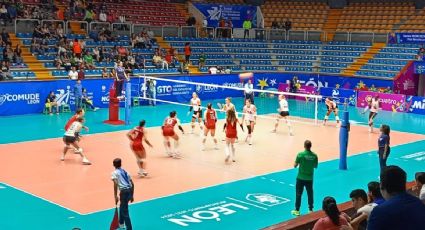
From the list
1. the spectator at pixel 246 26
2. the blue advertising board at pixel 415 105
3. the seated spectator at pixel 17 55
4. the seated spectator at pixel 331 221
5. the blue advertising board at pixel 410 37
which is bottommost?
the blue advertising board at pixel 415 105

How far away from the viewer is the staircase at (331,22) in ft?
147

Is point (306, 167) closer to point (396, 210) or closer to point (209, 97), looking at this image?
point (396, 210)

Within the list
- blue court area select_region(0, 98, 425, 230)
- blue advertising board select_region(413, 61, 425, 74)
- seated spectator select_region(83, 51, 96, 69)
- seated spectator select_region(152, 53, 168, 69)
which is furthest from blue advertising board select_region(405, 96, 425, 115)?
seated spectator select_region(83, 51, 96, 69)

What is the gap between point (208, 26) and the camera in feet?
143

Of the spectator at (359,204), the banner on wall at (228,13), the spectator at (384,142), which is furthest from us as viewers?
the banner on wall at (228,13)

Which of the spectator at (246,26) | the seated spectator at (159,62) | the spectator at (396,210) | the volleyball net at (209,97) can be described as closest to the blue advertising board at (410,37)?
the volleyball net at (209,97)

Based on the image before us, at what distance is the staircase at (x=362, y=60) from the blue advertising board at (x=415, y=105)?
771 cm

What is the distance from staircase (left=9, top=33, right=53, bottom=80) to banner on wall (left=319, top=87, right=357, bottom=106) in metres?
→ 17.6

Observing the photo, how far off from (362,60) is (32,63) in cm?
2333

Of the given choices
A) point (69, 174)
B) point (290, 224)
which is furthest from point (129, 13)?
point (290, 224)

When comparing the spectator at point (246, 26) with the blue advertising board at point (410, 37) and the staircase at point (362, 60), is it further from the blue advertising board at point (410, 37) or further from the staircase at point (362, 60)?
the blue advertising board at point (410, 37)

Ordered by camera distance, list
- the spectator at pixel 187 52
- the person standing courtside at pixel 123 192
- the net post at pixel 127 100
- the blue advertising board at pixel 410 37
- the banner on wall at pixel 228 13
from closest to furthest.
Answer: the person standing courtside at pixel 123 192
the net post at pixel 127 100
the blue advertising board at pixel 410 37
the spectator at pixel 187 52
the banner on wall at pixel 228 13

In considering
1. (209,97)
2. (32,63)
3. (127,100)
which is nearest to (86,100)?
(32,63)

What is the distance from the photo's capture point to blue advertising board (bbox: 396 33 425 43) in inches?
1502
